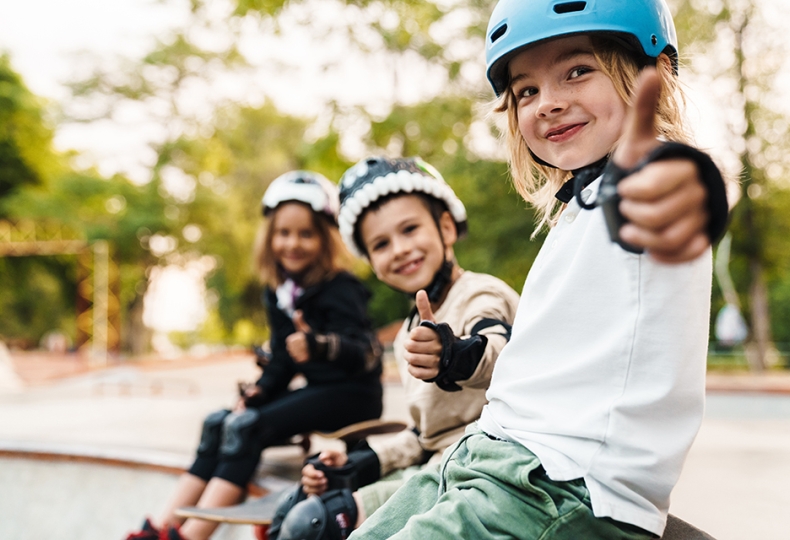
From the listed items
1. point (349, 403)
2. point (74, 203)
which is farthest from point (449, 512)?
point (74, 203)

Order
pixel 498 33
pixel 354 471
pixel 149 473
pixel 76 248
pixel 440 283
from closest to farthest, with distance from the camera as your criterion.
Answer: pixel 498 33 → pixel 354 471 → pixel 440 283 → pixel 149 473 → pixel 76 248

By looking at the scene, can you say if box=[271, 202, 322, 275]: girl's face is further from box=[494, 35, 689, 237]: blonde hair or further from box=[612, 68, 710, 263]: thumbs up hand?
box=[612, 68, 710, 263]: thumbs up hand

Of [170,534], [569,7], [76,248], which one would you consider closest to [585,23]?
[569,7]

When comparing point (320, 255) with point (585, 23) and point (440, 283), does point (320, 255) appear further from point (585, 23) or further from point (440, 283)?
point (585, 23)

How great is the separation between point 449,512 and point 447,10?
10164mm

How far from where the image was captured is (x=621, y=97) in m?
1.35

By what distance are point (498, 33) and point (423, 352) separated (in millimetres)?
746

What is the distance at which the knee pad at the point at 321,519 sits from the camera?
1.77 meters

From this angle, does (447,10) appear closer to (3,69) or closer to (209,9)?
(209,9)

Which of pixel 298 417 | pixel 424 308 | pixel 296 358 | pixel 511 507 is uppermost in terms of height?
pixel 424 308

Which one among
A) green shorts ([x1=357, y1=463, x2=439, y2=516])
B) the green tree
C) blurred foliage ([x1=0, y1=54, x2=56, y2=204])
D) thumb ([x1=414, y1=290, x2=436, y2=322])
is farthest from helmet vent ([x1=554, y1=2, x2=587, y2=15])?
blurred foliage ([x1=0, y1=54, x2=56, y2=204])

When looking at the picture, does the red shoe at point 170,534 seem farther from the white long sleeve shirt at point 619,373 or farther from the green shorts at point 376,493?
the white long sleeve shirt at point 619,373

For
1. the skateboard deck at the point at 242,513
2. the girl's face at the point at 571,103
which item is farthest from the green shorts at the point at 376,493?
the girl's face at the point at 571,103

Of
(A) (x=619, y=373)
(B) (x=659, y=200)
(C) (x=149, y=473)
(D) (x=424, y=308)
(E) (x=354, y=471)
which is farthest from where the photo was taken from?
(C) (x=149, y=473)
